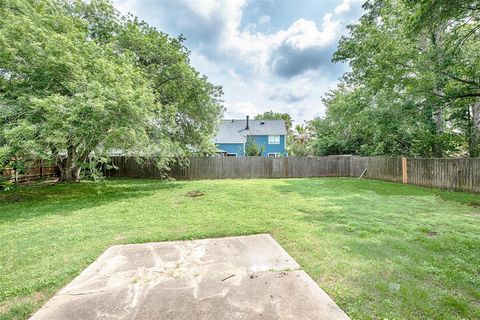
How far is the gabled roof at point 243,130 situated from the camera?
25.0 m

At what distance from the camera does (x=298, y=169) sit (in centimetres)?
1498

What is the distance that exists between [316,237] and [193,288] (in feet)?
7.41

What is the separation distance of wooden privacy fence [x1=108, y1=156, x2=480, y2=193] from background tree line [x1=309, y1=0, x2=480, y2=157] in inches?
63.0

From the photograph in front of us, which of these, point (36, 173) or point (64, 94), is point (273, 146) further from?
point (64, 94)

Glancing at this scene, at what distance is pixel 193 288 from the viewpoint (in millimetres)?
2467

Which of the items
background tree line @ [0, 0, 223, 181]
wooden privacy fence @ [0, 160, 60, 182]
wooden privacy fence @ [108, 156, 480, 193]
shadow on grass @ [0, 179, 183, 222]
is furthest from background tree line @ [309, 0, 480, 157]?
wooden privacy fence @ [0, 160, 60, 182]

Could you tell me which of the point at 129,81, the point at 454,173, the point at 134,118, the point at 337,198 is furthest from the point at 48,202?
the point at 454,173

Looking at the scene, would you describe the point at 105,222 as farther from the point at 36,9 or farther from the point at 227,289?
the point at 36,9

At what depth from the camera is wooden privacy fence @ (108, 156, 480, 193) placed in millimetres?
10344

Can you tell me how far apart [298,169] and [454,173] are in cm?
749

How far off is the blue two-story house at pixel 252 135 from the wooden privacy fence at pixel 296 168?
376 inches

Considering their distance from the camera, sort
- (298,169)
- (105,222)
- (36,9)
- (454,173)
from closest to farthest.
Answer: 1. (105,222)
2. (36,9)
3. (454,173)
4. (298,169)

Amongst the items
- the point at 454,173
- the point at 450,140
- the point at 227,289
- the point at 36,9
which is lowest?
the point at 227,289

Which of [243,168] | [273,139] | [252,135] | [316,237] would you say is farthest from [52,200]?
[273,139]
